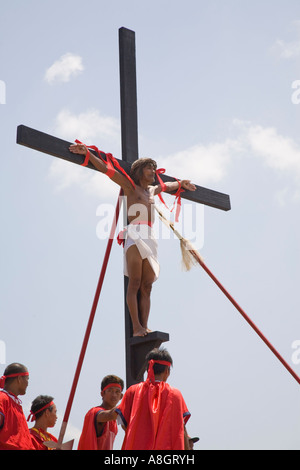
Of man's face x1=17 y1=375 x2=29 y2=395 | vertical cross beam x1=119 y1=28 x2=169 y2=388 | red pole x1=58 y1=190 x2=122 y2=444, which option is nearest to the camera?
red pole x1=58 y1=190 x2=122 y2=444

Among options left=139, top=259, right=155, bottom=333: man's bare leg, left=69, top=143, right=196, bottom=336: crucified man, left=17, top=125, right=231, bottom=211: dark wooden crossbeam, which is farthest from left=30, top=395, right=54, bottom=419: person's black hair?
left=17, top=125, right=231, bottom=211: dark wooden crossbeam

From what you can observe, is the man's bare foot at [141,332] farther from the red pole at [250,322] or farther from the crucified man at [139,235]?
the red pole at [250,322]

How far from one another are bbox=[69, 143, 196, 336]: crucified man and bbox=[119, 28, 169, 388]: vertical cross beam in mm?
113

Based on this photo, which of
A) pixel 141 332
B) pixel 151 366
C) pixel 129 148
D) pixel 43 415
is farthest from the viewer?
pixel 129 148

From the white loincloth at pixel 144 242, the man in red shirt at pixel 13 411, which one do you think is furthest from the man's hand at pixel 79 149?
the man in red shirt at pixel 13 411

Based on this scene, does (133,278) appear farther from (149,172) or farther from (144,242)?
(149,172)

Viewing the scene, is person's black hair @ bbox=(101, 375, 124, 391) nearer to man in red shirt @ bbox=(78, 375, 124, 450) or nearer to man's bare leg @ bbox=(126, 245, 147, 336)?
man in red shirt @ bbox=(78, 375, 124, 450)

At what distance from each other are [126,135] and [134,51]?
101 cm

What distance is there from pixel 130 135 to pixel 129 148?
136 millimetres

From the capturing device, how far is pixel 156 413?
15.4 ft

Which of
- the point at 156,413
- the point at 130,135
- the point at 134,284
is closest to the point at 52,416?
the point at 134,284

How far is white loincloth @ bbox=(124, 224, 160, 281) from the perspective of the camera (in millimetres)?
5988

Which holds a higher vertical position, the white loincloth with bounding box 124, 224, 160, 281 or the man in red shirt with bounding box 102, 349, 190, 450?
the white loincloth with bounding box 124, 224, 160, 281
